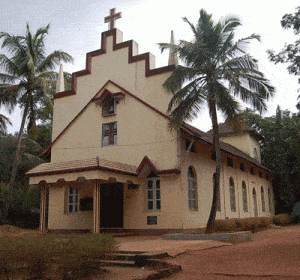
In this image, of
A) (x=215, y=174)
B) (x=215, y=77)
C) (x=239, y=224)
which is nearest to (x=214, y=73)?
(x=215, y=77)

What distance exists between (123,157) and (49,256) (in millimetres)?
11187

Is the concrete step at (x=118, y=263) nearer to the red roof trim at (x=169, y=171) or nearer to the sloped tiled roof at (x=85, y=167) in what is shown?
the sloped tiled roof at (x=85, y=167)

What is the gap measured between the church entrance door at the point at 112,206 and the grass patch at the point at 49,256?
9.63 metres

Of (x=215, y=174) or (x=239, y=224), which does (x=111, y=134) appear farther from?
(x=239, y=224)

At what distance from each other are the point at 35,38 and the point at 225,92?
14.5 m

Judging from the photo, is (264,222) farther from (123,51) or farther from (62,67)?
(62,67)

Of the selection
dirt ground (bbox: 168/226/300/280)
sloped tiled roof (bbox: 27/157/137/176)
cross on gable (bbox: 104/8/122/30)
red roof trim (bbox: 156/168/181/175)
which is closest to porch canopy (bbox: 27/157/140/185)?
sloped tiled roof (bbox: 27/157/137/176)

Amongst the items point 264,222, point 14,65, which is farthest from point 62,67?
point 264,222

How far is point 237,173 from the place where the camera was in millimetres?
23594

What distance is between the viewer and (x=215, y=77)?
586 inches

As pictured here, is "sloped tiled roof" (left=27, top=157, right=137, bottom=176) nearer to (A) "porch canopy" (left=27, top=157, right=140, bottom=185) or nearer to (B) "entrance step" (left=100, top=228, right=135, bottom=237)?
(A) "porch canopy" (left=27, top=157, right=140, bottom=185)

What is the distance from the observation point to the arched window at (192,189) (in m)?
17.3

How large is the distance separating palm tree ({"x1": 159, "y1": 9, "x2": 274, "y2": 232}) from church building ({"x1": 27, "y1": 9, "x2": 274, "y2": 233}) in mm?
1680

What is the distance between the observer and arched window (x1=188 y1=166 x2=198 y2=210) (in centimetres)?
1728
